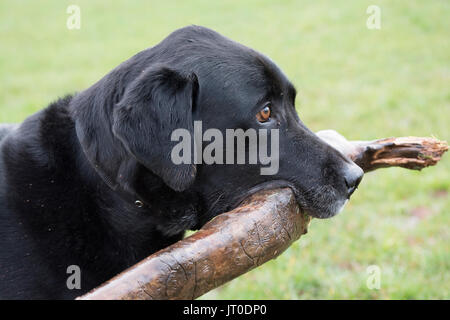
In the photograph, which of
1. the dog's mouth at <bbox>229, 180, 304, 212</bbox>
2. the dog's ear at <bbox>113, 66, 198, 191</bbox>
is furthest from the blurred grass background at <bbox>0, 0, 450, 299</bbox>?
the dog's ear at <bbox>113, 66, 198, 191</bbox>

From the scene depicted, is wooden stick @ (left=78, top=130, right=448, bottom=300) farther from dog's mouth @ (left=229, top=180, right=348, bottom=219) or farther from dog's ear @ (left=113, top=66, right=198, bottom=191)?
dog's ear @ (left=113, top=66, right=198, bottom=191)

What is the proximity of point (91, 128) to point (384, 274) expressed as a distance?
254 cm

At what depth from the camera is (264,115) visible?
9.47ft

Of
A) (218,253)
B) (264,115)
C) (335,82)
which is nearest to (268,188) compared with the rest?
(264,115)

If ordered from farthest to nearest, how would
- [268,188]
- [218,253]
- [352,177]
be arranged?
[352,177] < [268,188] < [218,253]

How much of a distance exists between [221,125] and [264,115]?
0.24m

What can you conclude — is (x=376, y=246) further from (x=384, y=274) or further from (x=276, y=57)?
(x=276, y=57)

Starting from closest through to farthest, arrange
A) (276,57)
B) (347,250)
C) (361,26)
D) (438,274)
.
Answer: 1. (438,274)
2. (347,250)
3. (276,57)
4. (361,26)

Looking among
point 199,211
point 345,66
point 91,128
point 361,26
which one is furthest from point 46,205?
point 361,26

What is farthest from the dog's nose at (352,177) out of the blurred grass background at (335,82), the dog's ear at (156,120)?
the blurred grass background at (335,82)

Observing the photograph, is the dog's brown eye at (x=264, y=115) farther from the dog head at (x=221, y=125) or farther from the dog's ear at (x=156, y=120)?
the dog's ear at (x=156, y=120)

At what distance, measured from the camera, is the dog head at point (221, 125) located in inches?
105

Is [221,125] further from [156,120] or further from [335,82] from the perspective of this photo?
[335,82]

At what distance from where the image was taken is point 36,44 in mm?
13578
